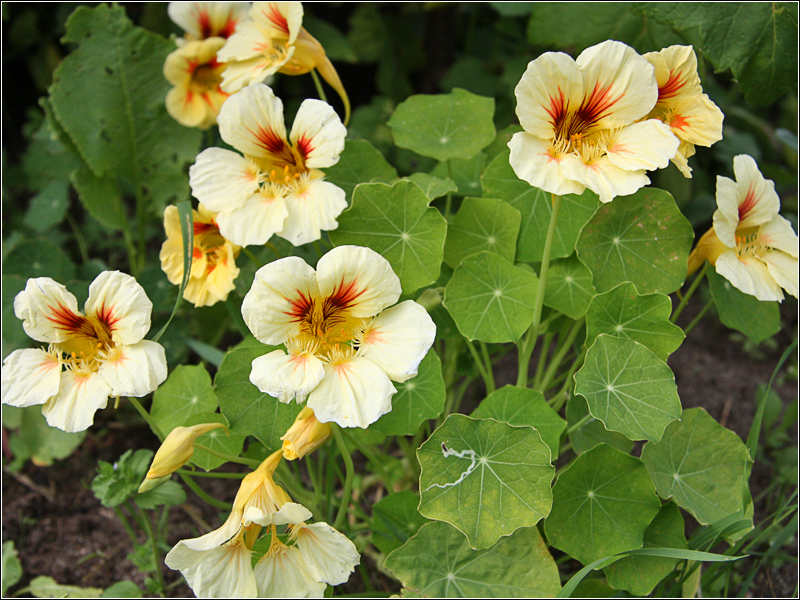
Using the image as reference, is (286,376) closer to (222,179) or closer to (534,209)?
(222,179)

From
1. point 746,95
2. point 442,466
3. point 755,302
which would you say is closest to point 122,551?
point 442,466

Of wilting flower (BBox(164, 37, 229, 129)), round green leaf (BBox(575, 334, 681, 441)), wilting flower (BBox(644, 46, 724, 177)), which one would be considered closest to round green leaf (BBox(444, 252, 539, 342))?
round green leaf (BBox(575, 334, 681, 441))

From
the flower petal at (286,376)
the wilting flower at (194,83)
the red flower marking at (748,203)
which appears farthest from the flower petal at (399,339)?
the wilting flower at (194,83)

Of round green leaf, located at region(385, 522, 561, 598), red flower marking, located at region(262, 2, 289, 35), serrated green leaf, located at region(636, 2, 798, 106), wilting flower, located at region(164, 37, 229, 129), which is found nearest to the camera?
round green leaf, located at region(385, 522, 561, 598)

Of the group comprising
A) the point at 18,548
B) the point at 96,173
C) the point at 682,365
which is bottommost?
the point at 18,548

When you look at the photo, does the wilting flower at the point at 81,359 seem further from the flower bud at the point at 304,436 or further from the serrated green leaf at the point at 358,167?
the serrated green leaf at the point at 358,167

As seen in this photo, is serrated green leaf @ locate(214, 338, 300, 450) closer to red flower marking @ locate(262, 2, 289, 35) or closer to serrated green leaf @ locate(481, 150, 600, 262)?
serrated green leaf @ locate(481, 150, 600, 262)

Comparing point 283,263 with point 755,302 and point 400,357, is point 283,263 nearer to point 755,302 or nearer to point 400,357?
point 400,357
